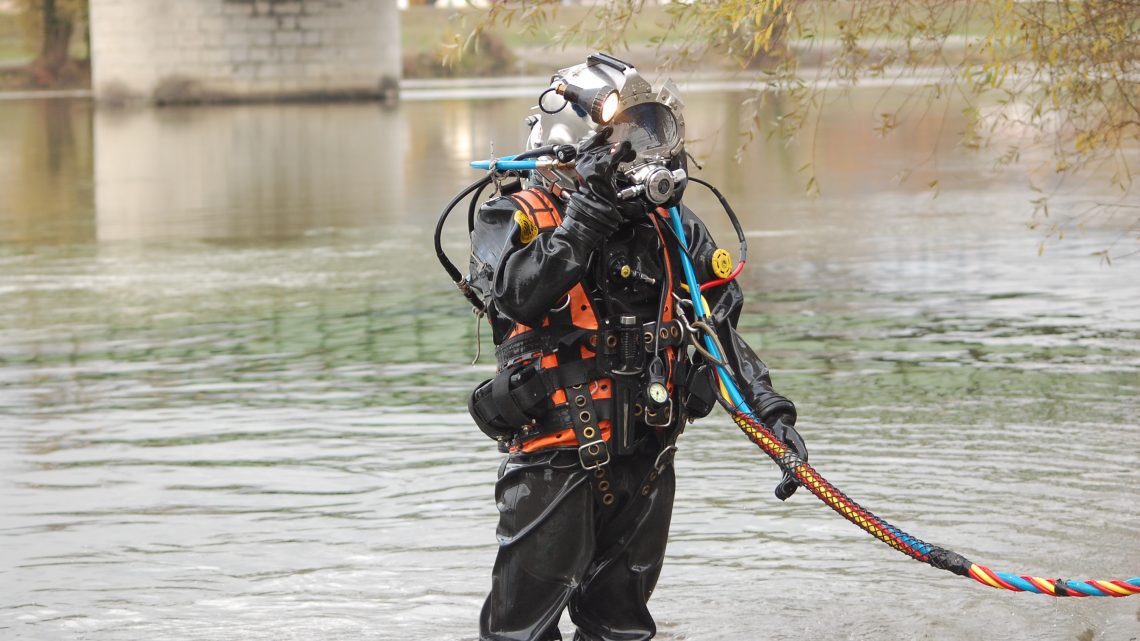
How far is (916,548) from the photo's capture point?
419cm

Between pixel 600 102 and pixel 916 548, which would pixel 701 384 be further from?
pixel 600 102

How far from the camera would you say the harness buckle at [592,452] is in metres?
4.19

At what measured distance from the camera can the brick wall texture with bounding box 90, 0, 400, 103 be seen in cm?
5631

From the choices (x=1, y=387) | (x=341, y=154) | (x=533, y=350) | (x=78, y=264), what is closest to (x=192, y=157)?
(x=341, y=154)

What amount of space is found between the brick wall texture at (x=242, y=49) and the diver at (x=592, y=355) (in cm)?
5438

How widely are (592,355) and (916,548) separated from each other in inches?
37.9

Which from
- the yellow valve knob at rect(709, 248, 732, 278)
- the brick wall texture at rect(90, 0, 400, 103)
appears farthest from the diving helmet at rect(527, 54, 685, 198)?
the brick wall texture at rect(90, 0, 400, 103)

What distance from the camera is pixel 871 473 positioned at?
7.18 m

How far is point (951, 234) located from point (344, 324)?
6505 mm

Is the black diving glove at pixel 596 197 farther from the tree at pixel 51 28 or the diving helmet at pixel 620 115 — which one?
the tree at pixel 51 28

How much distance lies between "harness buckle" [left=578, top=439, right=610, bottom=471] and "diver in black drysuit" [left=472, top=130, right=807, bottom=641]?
0.01 m

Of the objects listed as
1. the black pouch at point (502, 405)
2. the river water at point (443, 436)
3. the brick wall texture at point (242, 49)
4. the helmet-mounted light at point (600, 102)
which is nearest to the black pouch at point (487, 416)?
the black pouch at point (502, 405)

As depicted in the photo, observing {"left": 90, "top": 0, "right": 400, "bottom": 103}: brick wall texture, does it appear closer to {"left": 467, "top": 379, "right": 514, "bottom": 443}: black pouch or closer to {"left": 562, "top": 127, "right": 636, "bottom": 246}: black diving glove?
{"left": 467, "top": 379, "right": 514, "bottom": 443}: black pouch

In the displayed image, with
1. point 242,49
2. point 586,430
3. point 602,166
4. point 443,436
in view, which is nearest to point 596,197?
point 602,166
